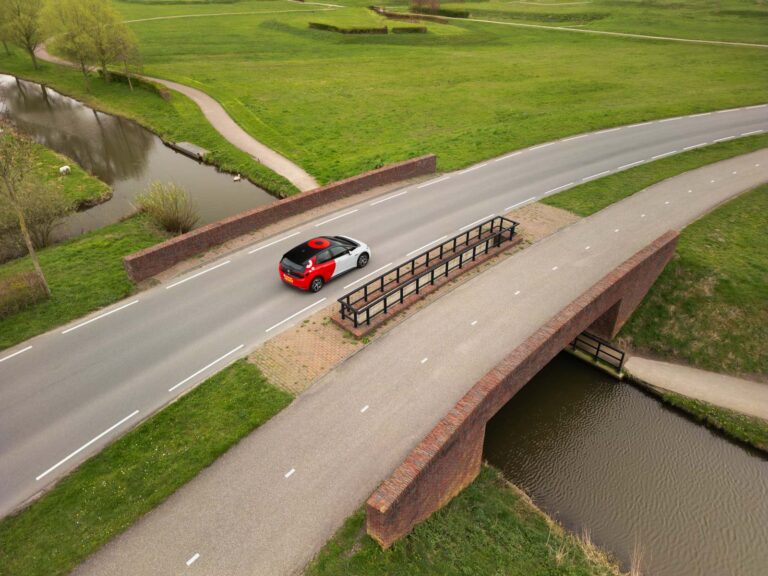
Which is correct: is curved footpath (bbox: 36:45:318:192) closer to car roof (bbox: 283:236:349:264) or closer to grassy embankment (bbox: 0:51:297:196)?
grassy embankment (bbox: 0:51:297:196)

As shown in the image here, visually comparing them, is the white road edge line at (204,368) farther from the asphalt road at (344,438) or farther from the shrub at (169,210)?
the shrub at (169,210)

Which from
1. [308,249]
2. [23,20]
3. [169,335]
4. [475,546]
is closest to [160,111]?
[23,20]

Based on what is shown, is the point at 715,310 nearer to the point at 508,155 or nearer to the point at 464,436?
the point at 464,436

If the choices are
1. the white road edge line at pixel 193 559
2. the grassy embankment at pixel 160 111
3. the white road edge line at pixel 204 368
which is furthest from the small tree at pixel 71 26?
the white road edge line at pixel 193 559

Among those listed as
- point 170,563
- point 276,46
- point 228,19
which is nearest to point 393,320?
point 170,563

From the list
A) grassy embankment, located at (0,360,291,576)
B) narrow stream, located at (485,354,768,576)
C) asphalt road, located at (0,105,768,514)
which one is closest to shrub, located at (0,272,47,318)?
asphalt road, located at (0,105,768,514)

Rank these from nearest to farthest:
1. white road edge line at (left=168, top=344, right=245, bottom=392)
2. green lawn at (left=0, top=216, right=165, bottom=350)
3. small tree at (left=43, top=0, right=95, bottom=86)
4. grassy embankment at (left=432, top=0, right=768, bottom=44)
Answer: white road edge line at (left=168, top=344, right=245, bottom=392) → green lawn at (left=0, top=216, right=165, bottom=350) → small tree at (left=43, top=0, right=95, bottom=86) → grassy embankment at (left=432, top=0, right=768, bottom=44)

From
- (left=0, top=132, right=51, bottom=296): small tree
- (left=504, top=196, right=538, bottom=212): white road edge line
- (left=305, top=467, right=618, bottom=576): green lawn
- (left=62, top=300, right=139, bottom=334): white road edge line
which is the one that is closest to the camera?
(left=305, top=467, right=618, bottom=576): green lawn
